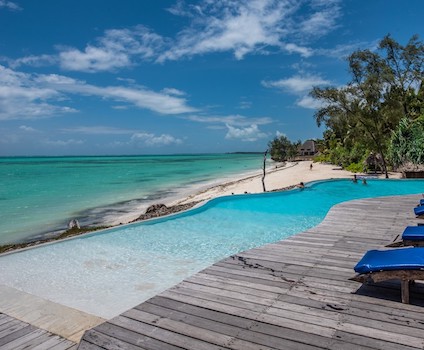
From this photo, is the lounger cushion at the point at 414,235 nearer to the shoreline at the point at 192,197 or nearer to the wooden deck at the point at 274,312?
the wooden deck at the point at 274,312

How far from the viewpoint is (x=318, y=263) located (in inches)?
176

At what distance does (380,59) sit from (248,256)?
76.8 feet

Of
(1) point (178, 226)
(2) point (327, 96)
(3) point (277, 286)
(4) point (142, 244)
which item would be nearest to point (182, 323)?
(3) point (277, 286)

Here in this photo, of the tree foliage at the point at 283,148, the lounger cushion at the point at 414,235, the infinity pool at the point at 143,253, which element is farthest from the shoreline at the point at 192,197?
the tree foliage at the point at 283,148

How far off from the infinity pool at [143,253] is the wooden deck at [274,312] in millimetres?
1593

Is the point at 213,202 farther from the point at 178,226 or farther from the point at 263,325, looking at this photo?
the point at 263,325

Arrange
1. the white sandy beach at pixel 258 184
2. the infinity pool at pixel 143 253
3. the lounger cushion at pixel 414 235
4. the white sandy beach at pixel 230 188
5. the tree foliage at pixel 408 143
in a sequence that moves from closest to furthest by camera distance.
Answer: the lounger cushion at pixel 414 235, the infinity pool at pixel 143 253, the white sandy beach at pixel 230 188, the tree foliage at pixel 408 143, the white sandy beach at pixel 258 184

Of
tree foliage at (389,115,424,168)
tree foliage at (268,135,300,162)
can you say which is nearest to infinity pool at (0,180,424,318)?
tree foliage at (389,115,424,168)

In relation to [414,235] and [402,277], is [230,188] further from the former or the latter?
[402,277]

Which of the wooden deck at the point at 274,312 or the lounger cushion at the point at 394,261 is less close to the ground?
the lounger cushion at the point at 394,261

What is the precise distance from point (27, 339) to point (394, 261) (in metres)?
3.78

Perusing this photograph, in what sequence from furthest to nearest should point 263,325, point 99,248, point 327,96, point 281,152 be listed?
point 281,152, point 327,96, point 99,248, point 263,325

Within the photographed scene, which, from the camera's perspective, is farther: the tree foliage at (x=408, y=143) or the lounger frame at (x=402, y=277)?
the tree foliage at (x=408, y=143)

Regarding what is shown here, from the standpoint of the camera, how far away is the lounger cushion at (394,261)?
10.2 ft
